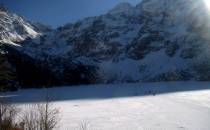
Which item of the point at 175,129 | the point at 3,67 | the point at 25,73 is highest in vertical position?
the point at 25,73

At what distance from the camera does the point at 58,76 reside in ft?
581

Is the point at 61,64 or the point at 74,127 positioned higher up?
the point at 61,64

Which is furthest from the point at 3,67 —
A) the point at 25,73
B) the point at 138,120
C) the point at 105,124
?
the point at 25,73

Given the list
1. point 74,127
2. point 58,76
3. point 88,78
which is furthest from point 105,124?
point 88,78

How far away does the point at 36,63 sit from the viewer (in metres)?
178

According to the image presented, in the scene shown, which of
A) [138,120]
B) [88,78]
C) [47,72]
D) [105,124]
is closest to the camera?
[105,124]

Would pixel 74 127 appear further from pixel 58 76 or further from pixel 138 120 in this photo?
pixel 58 76

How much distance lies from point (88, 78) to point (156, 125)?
168908 mm

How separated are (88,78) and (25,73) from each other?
42.3 meters

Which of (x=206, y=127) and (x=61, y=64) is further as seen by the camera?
(x=61, y=64)

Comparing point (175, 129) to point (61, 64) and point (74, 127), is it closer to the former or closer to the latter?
point (74, 127)

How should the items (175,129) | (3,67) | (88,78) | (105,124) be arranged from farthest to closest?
(88,78), (105,124), (175,129), (3,67)

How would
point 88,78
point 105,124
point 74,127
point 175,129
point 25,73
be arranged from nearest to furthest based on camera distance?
point 175,129
point 74,127
point 105,124
point 25,73
point 88,78

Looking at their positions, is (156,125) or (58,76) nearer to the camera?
(156,125)
